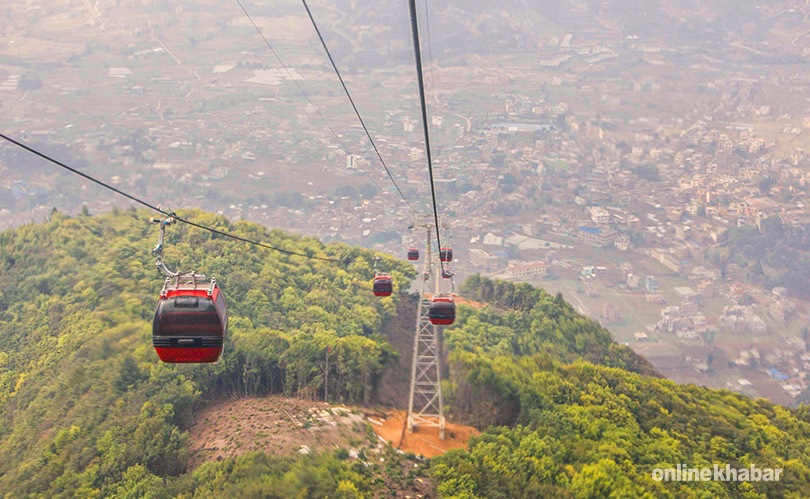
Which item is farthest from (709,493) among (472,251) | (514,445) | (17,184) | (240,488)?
(17,184)

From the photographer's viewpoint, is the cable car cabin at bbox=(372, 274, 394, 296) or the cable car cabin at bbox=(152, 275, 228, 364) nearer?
the cable car cabin at bbox=(152, 275, 228, 364)

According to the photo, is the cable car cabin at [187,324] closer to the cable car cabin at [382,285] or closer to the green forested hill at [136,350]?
the green forested hill at [136,350]

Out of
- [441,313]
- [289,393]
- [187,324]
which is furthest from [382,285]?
[187,324]

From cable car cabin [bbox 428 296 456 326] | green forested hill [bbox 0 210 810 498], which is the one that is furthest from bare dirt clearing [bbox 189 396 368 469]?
cable car cabin [bbox 428 296 456 326]

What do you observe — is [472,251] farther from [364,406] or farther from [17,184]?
[364,406]

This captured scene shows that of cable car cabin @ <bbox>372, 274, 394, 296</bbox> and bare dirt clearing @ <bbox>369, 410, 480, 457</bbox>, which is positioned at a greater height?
cable car cabin @ <bbox>372, 274, 394, 296</bbox>

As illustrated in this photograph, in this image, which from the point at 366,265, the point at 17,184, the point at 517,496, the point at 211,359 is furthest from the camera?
the point at 17,184

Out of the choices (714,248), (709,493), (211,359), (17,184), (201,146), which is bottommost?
(709,493)

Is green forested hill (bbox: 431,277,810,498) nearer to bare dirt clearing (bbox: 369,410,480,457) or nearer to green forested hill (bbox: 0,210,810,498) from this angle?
green forested hill (bbox: 0,210,810,498)
